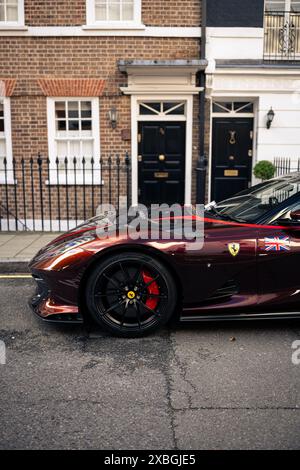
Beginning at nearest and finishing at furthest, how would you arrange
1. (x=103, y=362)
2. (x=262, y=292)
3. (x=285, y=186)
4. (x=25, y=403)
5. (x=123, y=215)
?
(x=25, y=403), (x=103, y=362), (x=262, y=292), (x=285, y=186), (x=123, y=215)

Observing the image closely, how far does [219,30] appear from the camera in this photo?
395 inches

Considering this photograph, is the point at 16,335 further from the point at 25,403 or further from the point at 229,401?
the point at 229,401

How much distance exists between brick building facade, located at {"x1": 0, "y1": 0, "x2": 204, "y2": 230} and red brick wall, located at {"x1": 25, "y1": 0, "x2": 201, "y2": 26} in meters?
0.02

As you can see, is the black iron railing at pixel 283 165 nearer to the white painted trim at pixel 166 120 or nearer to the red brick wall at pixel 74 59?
the white painted trim at pixel 166 120

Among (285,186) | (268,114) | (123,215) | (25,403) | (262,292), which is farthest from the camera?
(268,114)

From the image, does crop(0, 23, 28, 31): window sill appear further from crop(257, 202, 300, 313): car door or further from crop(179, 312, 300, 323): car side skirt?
crop(179, 312, 300, 323): car side skirt

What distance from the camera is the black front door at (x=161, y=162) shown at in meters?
10.5

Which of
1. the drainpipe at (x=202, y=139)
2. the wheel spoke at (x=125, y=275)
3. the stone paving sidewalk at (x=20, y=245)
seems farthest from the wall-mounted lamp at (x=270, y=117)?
the wheel spoke at (x=125, y=275)

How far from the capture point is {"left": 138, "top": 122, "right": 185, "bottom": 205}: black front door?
1049 centimetres

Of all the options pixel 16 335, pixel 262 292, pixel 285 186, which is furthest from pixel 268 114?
pixel 16 335

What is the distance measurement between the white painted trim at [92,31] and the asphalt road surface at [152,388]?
293 inches

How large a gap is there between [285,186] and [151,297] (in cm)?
175

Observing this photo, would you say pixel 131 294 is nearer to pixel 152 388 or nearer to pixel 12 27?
pixel 152 388

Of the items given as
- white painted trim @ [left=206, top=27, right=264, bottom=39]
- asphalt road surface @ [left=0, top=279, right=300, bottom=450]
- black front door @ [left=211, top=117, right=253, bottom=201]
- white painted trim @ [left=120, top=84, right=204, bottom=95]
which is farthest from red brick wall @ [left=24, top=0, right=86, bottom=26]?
asphalt road surface @ [left=0, top=279, right=300, bottom=450]
